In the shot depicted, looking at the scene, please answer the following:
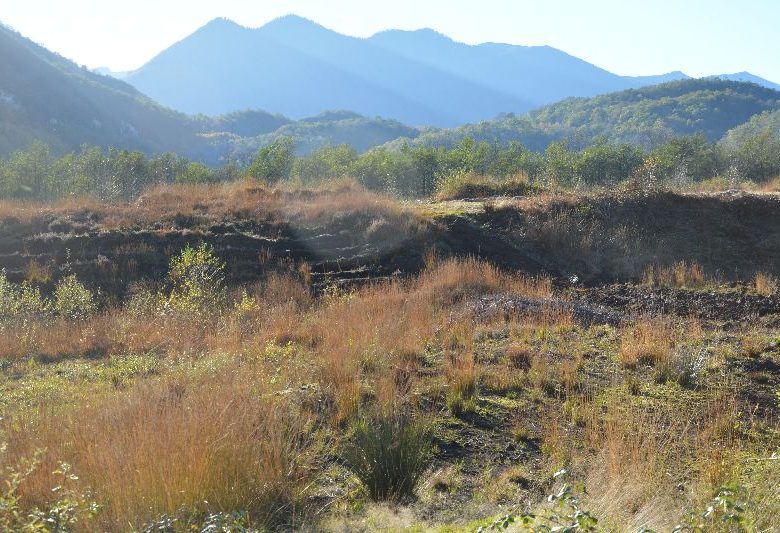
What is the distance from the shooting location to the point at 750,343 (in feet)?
21.7

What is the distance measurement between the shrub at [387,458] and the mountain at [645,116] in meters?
90.9

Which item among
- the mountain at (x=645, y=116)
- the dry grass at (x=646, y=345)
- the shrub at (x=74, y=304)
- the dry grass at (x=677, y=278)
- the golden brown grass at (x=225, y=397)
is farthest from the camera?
the mountain at (x=645, y=116)

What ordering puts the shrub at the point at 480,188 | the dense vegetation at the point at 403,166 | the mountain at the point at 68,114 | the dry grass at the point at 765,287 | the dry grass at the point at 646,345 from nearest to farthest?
the dry grass at the point at 646,345 < the dry grass at the point at 765,287 < the shrub at the point at 480,188 < the dense vegetation at the point at 403,166 < the mountain at the point at 68,114

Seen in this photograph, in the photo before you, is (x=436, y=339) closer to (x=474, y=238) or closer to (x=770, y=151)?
(x=474, y=238)

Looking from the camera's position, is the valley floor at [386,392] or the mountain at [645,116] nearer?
the valley floor at [386,392]

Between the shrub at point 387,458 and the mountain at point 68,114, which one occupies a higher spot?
the mountain at point 68,114

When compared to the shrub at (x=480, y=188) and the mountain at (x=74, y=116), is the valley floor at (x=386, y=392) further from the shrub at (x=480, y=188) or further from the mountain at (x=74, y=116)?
the mountain at (x=74, y=116)

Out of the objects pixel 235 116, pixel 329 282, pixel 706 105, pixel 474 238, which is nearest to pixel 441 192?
pixel 474 238

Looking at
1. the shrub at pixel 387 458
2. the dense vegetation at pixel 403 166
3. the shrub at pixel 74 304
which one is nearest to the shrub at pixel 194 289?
the shrub at pixel 74 304

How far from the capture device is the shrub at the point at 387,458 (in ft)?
12.0

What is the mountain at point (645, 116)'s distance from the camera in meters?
101

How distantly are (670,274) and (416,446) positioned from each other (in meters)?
9.84

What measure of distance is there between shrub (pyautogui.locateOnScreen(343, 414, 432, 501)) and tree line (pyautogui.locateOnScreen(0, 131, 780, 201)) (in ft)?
97.0

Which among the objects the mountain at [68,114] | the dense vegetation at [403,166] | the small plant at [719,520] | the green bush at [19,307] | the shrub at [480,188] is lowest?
the green bush at [19,307]
